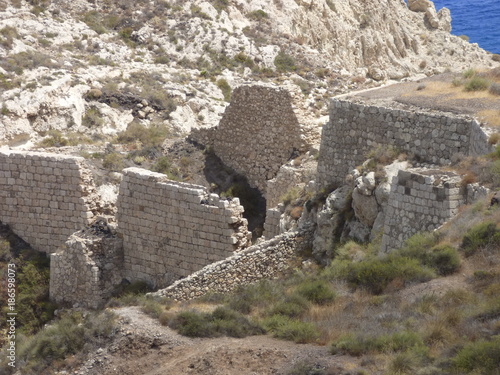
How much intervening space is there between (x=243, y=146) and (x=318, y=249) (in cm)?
690

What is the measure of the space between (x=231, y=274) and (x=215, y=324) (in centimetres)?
462

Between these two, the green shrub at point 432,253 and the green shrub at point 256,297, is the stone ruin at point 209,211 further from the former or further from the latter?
the green shrub at point 256,297

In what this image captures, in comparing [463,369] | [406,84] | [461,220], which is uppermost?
[406,84]

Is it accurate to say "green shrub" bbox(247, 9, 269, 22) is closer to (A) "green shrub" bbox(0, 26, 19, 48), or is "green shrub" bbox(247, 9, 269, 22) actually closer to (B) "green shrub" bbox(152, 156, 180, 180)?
(A) "green shrub" bbox(0, 26, 19, 48)

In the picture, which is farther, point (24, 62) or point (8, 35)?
point (8, 35)

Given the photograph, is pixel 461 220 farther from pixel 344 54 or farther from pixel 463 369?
pixel 344 54

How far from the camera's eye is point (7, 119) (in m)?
25.7

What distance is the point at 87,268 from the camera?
2022 cm

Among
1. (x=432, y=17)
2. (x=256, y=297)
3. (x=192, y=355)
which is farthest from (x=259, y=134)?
(x=432, y=17)

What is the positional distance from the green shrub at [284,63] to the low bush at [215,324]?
21501 mm

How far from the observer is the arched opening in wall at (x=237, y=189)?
23.8 m

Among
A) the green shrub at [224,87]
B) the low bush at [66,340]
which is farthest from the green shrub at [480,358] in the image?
the green shrub at [224,87]

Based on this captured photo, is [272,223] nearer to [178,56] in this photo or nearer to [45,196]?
[45,196]

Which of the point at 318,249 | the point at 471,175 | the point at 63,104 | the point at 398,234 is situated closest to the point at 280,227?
the point at 318,249
